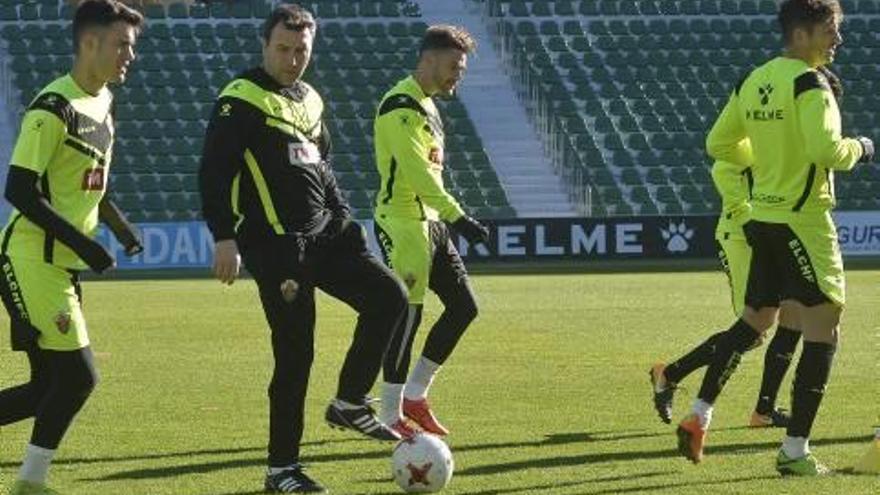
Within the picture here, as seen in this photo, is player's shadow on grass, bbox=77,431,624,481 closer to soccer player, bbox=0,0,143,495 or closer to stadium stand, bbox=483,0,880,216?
soccer player, bbox=0,0,143,495

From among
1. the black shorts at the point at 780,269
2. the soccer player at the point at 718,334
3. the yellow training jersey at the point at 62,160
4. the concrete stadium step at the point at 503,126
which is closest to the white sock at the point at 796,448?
the black shorts at the point at 780,269

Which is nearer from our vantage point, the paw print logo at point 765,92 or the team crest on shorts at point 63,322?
the team crest on shorts at point 63,322

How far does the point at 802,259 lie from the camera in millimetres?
9039

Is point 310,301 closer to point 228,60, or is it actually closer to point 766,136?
point 766,136

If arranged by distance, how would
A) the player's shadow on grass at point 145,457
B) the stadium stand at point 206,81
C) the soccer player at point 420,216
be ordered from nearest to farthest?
the player's shadow on grass at point 145,457 < the soccer player at point 420,216 < the stadium stand at point 206,81

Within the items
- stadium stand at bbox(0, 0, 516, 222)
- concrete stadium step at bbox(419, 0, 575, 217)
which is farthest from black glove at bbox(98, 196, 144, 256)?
concrete stadium step at bbox(419, 0, 575, 217)

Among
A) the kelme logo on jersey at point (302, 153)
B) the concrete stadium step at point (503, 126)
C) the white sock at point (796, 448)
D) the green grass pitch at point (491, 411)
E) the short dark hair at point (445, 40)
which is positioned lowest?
the concrete stadium step at point (503, 126)

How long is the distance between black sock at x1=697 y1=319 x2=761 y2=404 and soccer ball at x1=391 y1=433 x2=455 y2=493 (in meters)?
1.65

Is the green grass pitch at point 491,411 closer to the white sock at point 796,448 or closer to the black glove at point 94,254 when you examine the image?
the white sock at point 796,448

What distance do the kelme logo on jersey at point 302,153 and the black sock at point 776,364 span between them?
3472 millimetres

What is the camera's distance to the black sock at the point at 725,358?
31.7 feet

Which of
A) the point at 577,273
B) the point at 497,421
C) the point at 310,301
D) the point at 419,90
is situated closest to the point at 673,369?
the point at 497,421

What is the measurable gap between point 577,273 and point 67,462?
854 inches

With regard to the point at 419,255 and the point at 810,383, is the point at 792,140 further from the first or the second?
the point at 419,255
